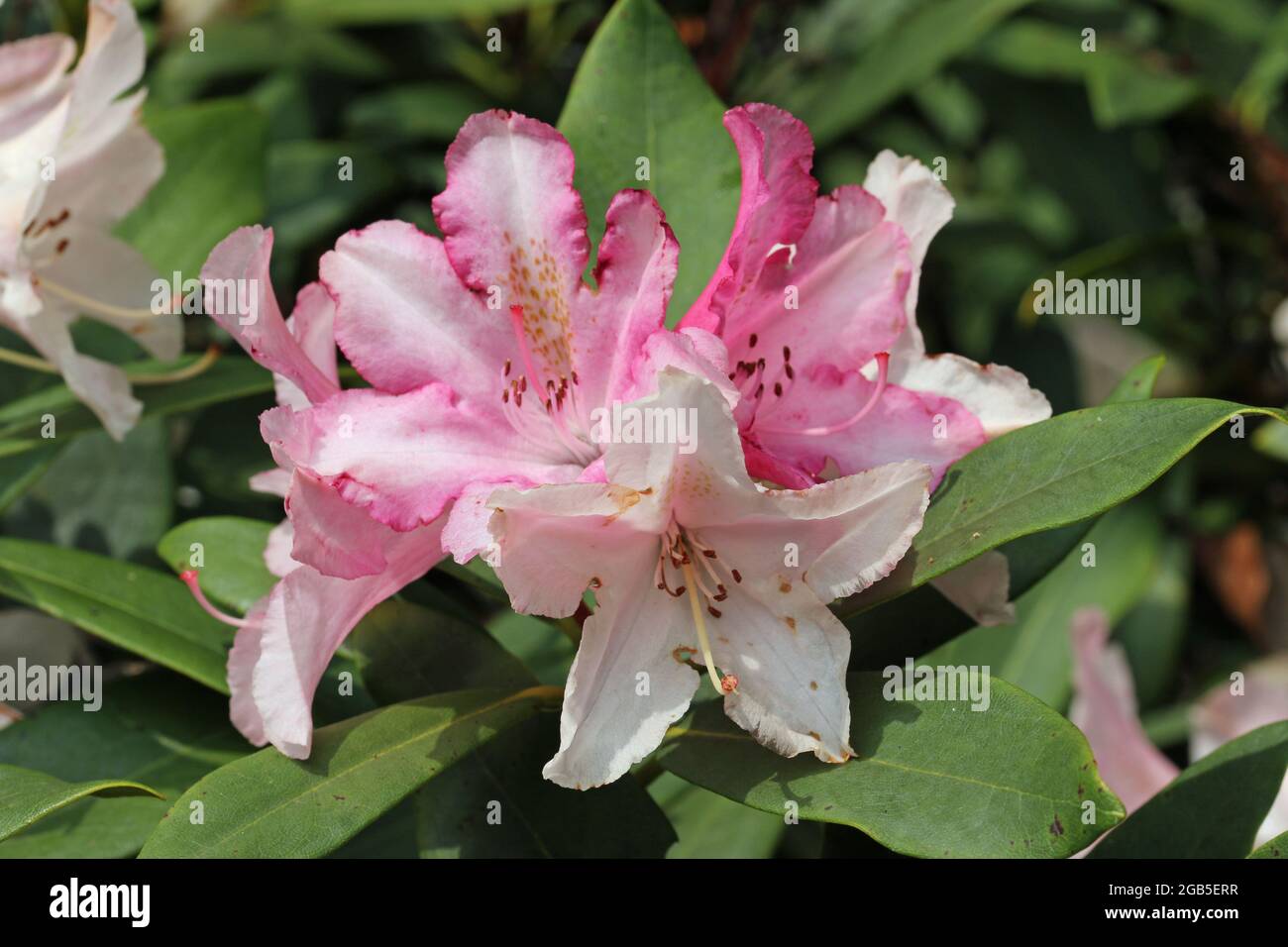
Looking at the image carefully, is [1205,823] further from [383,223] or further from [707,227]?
[383,223]

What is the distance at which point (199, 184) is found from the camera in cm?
143

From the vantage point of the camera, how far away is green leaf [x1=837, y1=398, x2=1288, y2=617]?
78 centimetres

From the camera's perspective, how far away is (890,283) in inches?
34.4

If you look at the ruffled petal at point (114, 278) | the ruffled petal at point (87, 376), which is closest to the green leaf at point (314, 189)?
the ruffled petal at point (114, 278)

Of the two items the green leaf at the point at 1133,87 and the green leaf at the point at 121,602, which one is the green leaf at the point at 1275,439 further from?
the green leaf at the point at 121,602

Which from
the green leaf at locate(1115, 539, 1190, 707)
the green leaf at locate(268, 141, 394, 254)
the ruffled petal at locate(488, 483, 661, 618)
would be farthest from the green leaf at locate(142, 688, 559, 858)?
the green leaf at locate(1115, 539, 1190, 707)

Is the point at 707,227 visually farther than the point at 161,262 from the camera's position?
No

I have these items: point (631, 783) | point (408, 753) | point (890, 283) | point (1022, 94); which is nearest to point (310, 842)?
point (408, 753)

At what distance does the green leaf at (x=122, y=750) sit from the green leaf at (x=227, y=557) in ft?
0.31

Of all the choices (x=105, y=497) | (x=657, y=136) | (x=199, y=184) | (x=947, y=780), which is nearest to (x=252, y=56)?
(x=199, y=184)

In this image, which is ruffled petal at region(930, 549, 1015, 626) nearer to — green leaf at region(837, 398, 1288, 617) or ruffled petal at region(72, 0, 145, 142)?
green leaf at region(837, 398, 1288, 617)

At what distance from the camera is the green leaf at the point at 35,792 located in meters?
0.75
